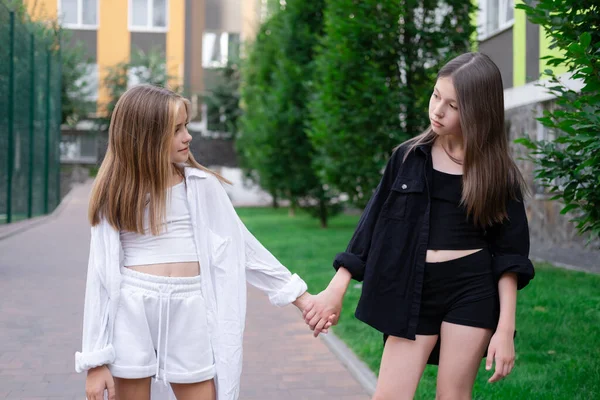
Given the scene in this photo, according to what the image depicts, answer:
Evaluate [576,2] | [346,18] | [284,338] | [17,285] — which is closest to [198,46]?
[346,18]

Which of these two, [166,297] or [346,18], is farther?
[346,18]

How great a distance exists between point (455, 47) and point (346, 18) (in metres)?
1.64

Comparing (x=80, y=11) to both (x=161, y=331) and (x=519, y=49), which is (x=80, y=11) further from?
(x=161, y=331)

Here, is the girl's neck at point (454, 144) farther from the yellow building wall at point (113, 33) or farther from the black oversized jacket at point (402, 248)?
the yellow building wall at point (113, 33)

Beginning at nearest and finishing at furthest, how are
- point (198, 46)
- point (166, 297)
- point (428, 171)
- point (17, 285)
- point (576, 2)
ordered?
point (166, 297), point (428, 171), point (576, 2), point (17, 285), point (198, 46)

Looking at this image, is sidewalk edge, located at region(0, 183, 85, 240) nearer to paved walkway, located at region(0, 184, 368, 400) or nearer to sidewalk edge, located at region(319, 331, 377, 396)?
paved walkway, located at region(0, 184, 368, 400)

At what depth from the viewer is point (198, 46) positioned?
41.6 metres

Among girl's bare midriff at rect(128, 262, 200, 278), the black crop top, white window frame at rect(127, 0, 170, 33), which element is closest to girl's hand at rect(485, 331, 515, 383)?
the black crop top

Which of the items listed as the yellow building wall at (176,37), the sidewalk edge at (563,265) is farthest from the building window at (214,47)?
the sidewalk edge at (563,265)

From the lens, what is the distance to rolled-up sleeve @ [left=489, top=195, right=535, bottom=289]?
3188 mm

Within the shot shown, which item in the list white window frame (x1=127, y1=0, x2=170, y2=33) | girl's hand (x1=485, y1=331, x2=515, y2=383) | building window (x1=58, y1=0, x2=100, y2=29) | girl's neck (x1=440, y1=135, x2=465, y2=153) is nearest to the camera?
girl's hand (x1=485, y1=331, x2=515, y2=383)

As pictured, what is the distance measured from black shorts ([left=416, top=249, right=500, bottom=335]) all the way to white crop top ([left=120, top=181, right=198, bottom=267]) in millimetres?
795

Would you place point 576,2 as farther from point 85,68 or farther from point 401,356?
point 85,68

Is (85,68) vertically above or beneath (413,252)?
above
